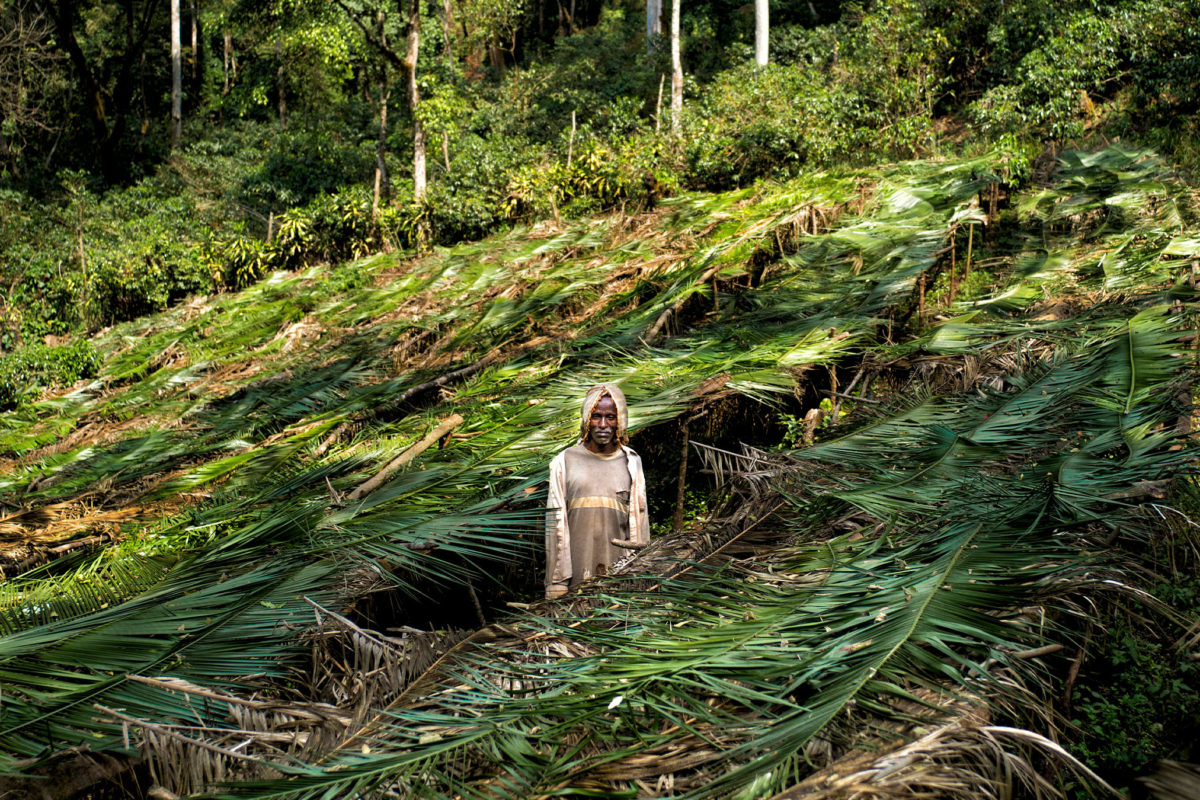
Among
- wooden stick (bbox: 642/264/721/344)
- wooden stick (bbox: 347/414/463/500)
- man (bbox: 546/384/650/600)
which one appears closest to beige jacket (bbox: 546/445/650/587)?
man (bbox: 546/384/650/600)

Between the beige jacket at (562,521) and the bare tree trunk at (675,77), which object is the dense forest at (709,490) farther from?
the bare tree trunk at (675,77)

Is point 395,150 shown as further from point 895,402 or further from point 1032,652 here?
point 1032,652

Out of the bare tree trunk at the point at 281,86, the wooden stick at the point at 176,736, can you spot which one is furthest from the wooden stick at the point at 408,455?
the bare tree trunk at the point at 281,86

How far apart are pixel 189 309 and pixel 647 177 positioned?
7.73 metres

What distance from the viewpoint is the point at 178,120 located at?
82.4 ft

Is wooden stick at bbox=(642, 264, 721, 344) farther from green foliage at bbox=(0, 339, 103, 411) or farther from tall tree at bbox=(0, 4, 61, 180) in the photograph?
tall tree at bbox=(0, 4, 61, 180)

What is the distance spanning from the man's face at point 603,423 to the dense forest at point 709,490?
32 centimetres

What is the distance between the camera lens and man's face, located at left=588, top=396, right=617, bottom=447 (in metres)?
3.37

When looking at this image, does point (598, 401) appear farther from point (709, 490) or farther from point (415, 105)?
point (415, 105)

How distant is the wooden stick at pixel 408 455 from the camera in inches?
142

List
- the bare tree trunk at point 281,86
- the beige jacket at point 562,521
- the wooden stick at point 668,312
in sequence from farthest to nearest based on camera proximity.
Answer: the bare tree trunk at point 281,86, the wooden stick at point 668,312, the beige jacket at point 562,521

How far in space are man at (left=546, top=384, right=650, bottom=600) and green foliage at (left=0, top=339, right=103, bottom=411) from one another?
10.3 meters

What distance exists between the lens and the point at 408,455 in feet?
13.2

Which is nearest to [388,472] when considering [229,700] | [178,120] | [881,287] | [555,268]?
[229,700]
